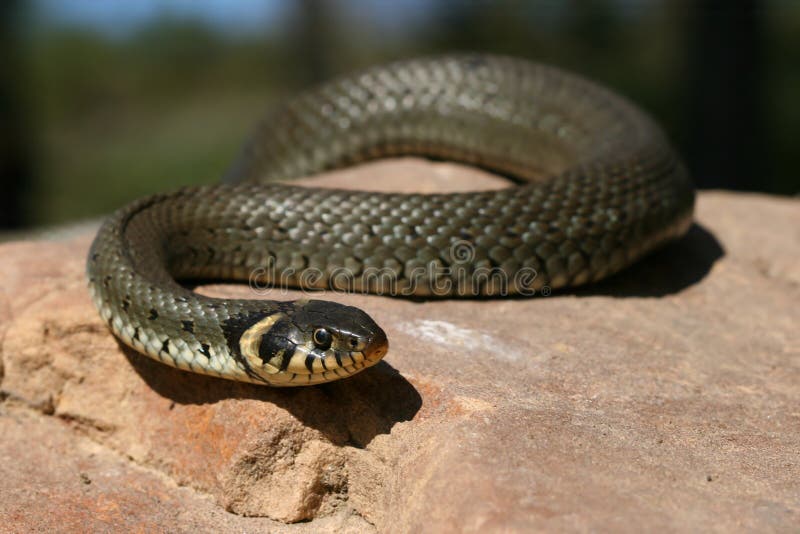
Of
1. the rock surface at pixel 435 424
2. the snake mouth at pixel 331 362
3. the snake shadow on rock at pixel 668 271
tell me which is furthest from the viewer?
the snake shadow on rock at pixel 668 271

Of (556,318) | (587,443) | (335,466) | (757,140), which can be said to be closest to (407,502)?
(335,466)

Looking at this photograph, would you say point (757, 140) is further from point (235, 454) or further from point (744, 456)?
point (235, 454)

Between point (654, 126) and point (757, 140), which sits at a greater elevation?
point (654, 126)

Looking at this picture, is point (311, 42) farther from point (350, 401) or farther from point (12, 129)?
point (350, 401)

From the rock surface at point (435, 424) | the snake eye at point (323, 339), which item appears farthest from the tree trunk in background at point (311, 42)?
the snake eye at point (323, 339)

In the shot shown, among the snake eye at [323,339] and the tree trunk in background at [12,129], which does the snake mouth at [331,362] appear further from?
the tree trunk in background at [12,129]

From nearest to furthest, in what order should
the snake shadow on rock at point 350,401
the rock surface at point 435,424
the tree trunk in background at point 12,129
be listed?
the rock surface at point 435,424, the snake shadow on rock at point 350,401, the tree trunk in background at point 12,129

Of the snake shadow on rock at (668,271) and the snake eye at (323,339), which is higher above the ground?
the snake eye at (323,339)
